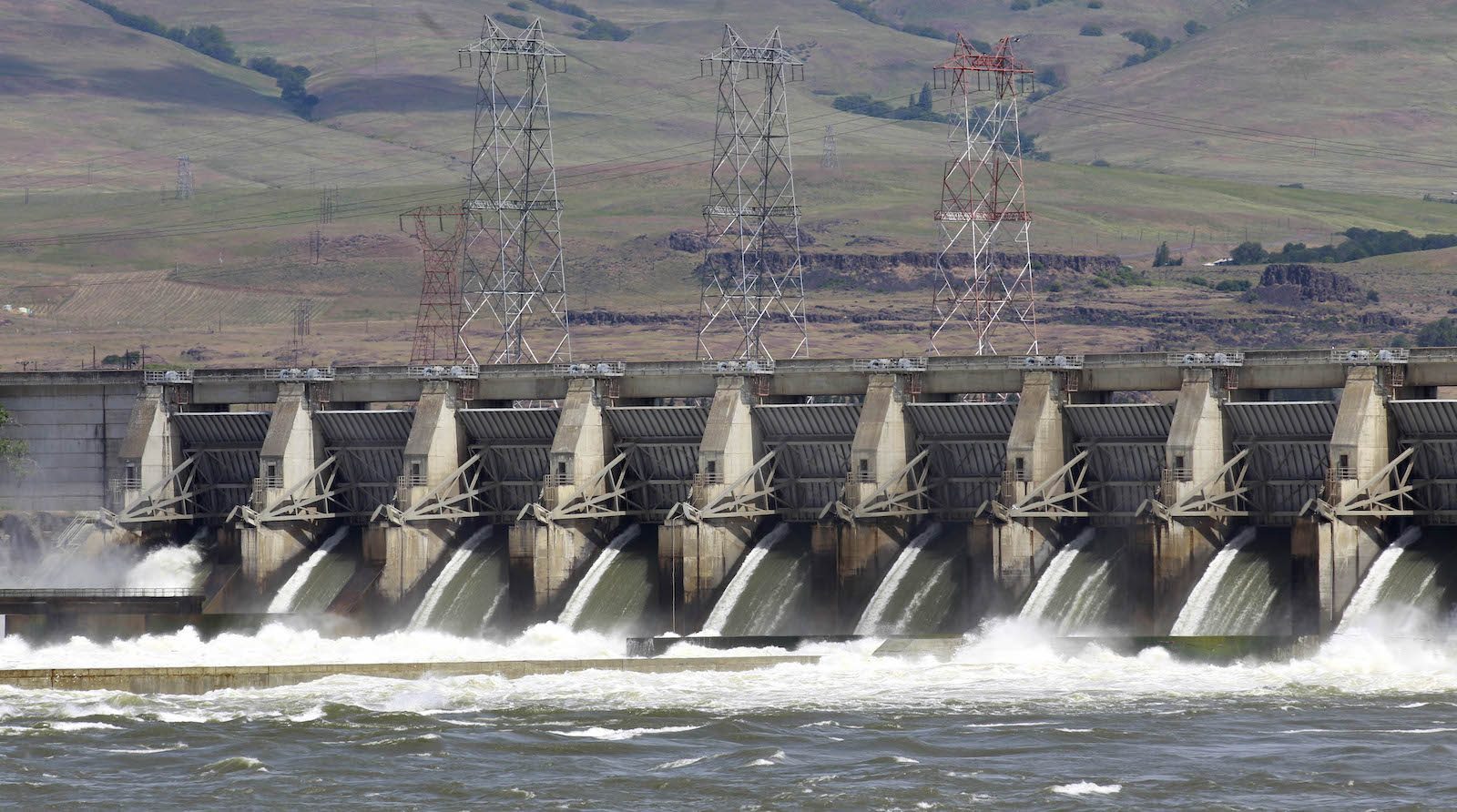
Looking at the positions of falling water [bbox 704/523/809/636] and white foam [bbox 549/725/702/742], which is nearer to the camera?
white foam [bbox 549/725/702/742]

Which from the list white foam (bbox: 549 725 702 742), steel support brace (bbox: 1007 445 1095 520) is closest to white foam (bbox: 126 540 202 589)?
white foam (bbox: 549 725 702 742)

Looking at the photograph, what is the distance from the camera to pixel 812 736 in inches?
2699

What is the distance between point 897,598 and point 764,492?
8.99m

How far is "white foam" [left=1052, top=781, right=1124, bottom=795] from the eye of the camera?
60.4 metres

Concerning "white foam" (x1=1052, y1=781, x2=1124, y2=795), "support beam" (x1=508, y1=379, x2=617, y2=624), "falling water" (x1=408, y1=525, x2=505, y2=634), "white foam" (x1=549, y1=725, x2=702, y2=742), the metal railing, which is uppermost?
the metal railing

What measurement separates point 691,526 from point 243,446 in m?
26.7

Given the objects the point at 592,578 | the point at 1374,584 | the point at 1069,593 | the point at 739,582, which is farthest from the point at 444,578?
the point at 1374,584

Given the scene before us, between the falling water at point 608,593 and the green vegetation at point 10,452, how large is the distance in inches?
1233

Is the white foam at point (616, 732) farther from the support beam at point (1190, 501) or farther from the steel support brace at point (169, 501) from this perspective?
the steel support brace at point (169, 501)

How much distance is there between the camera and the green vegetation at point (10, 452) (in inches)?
4309

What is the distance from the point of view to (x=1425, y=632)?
73.9m

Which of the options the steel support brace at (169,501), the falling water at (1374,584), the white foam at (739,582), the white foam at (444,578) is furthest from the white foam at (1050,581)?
the steel support brace at (169,501)

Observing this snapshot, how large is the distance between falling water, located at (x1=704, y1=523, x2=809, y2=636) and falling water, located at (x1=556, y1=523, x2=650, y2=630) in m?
3.92

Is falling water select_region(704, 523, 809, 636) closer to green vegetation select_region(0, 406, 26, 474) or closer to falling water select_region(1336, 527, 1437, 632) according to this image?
falling water select_region(1336, 527, 1437, 632)
